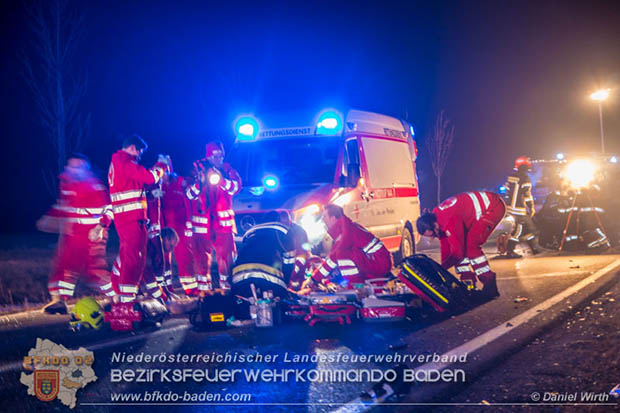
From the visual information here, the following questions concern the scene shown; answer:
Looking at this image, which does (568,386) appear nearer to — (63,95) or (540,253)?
(540,253)

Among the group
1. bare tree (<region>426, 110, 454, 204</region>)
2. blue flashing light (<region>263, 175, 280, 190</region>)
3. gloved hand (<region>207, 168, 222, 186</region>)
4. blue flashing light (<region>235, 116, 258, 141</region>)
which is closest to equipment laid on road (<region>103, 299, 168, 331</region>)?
gloved hand (<region>207, 168, 222, 186</region>)

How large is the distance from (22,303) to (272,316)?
4185 mm

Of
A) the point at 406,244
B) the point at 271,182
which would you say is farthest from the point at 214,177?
the point at 406,244

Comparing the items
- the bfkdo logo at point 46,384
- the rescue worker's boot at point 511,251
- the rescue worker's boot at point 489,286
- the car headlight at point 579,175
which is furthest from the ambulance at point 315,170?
the car headlight at point 579,175

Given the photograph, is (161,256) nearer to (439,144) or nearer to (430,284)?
(430,284)

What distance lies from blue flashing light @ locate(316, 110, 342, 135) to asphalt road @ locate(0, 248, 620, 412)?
328 centimetres

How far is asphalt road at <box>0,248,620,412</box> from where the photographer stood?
3.16 m

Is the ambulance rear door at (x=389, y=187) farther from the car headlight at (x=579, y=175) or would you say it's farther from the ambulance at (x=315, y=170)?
the car headlight at (x=579, y=175)

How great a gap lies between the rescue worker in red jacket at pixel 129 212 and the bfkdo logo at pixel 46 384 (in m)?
1.95

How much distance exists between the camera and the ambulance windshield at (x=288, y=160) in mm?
7078

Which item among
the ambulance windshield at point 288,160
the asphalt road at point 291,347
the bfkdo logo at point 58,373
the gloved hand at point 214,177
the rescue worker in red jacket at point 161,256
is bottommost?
the asphalt road at point 291,347

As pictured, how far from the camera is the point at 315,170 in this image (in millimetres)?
7102

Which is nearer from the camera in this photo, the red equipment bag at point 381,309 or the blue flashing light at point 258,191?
the red equipment bag at point 381,309

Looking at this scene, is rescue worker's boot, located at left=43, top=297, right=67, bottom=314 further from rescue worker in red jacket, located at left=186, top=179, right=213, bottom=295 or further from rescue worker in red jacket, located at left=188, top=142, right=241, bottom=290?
rescue worker in red jacket, located at left=188, top=142, right=241, bottom=290
